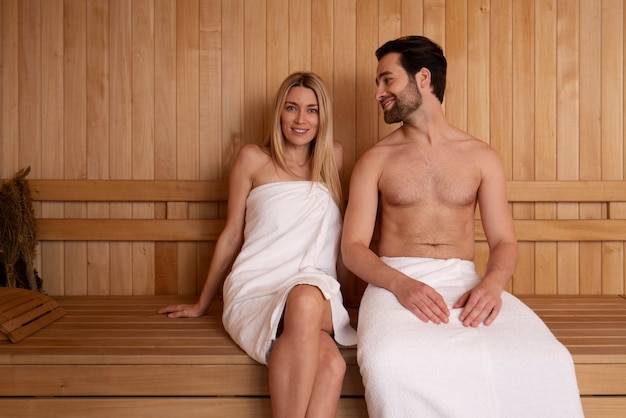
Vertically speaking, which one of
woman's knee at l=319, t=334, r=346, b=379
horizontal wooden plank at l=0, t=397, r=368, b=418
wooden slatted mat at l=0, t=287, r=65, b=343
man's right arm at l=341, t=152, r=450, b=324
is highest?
man's right arm at l=341, t=152, r=450, b=324

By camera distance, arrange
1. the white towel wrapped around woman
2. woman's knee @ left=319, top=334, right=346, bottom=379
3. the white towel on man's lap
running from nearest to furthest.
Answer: the white towel on man's lap < woman's knee @ left=319, top=334, right=346, bottom=379 < the white towel wrapped around woman

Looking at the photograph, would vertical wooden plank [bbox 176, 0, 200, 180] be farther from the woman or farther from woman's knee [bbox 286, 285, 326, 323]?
woman's knee [bbox 286, 285, 326, 323]

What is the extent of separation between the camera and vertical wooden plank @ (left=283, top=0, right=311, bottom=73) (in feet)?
8.57

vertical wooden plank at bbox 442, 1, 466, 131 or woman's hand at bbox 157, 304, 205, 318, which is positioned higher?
vertical wooden plank at bbox 442, 1, 466, 131

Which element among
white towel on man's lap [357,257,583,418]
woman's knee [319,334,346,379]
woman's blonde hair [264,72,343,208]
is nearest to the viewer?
white towel on man's lap [357,257,583,418]

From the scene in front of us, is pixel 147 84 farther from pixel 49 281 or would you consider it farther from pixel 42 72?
pixel 49 281

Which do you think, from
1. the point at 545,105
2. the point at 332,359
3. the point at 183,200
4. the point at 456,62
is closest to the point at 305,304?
the point at 332,359

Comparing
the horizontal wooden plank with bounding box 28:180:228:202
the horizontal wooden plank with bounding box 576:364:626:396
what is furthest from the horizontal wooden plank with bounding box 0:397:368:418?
the horizontal wooden plank with bounding box 28:180:228:202

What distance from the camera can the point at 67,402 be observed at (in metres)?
1.80

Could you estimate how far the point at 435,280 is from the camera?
6.43 ft

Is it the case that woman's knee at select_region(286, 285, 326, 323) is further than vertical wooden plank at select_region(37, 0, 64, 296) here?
No

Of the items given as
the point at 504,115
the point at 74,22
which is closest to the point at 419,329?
the point at 504,115

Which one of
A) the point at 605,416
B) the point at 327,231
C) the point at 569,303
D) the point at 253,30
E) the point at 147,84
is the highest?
the point at 253,30

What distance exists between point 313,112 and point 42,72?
127 centimetres
